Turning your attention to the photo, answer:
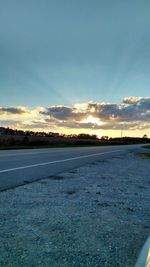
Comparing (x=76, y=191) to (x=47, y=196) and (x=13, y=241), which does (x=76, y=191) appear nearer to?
(x=47, y=196)

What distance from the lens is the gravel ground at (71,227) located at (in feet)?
9.49

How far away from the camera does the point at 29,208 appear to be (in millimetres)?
4828

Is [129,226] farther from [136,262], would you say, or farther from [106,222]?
[136,262]

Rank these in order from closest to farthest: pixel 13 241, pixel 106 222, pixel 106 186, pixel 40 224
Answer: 1. pixel 13 241
2. pixel 40 224
3. pixel 106 222
4. pixel 106 186

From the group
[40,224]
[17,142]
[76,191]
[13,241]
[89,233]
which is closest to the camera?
[13,241]

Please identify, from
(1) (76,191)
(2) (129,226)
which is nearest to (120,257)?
(2) (129,226)

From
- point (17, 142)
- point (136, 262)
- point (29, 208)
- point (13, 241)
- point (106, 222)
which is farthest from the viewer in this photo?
point (17, 142)

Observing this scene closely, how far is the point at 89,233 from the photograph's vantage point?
368 cm

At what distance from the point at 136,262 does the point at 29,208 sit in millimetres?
2561

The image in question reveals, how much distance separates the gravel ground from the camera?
9.49 ft

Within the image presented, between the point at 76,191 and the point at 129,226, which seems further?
the point at 76,191

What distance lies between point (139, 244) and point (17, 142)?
33312mm

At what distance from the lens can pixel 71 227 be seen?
388 cm

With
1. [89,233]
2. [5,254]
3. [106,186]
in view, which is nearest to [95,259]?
[89,233]
